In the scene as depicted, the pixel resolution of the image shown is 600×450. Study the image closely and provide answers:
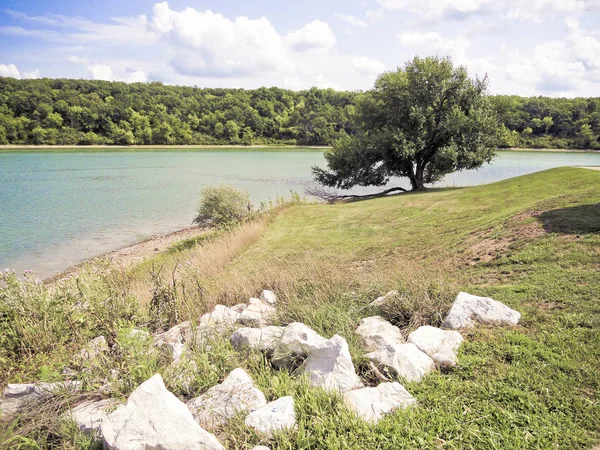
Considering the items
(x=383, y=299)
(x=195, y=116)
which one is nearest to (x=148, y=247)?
(x=383, y=299)

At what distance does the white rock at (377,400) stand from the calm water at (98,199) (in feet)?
55.3

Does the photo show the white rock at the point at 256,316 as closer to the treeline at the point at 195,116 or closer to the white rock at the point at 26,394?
the white rock at the point at 26,394

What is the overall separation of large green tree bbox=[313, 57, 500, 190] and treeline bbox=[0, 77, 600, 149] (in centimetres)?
6678

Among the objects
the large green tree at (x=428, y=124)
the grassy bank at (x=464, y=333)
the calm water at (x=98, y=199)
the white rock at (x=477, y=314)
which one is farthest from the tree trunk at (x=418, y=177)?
the white rock at (x=477, y=314)

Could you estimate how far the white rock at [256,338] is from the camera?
4.72m

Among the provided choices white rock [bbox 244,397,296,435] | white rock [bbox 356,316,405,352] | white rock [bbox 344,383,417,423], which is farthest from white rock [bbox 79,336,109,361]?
white rock [bbox 356,316,405,352]

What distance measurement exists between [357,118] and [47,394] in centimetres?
2924

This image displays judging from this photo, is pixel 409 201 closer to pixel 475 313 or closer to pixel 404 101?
pixel 404 101

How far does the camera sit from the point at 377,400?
11.6ft

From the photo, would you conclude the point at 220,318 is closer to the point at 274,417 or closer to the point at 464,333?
the point at 274,417

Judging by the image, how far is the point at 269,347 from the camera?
4703 millimetres

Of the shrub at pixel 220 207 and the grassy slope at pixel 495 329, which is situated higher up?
the grassy slope at pixel 495 329

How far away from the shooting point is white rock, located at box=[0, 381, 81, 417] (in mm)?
3947

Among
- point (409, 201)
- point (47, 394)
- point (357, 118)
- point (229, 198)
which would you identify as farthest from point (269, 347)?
point (357, 118)
